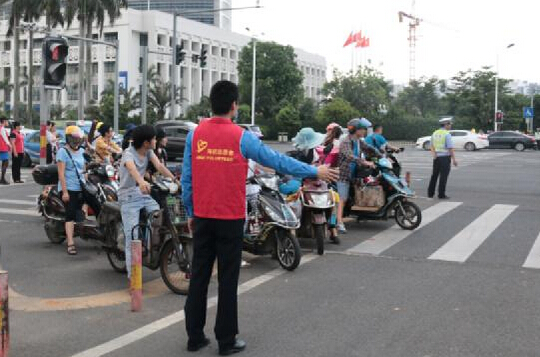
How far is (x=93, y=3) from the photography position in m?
49.9

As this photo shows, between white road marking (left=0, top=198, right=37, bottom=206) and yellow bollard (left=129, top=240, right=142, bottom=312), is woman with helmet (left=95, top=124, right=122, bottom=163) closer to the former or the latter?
white road marking (left=0, top=198, right=37, bottom=206)

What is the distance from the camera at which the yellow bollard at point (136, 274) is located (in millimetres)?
6242

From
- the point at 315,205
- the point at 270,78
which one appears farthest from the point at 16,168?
the point at 270,78

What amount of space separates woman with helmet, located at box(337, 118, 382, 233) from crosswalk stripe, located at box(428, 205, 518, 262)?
5.85ft

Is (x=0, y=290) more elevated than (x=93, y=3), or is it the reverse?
(x=93, y=3)

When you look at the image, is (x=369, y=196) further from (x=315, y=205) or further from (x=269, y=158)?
(x=269, y=158)

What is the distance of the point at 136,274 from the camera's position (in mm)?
6266

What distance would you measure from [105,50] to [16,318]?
235ft

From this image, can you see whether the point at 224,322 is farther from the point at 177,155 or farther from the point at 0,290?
the point at 177,155

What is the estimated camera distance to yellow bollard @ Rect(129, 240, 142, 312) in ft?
20.5

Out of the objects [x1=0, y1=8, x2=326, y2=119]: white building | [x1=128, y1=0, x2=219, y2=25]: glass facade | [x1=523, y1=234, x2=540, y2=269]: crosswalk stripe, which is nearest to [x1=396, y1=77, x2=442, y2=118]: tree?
[x1=0, y1=8, x2=326, y2=119]: white building

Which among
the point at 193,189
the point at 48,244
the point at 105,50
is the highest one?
the point at 105,50

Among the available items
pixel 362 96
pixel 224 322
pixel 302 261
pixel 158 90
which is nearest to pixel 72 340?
pixel 224 322

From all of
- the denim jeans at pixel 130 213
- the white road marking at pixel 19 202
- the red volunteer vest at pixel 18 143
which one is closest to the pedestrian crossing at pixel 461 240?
the denim jeans at pixel 130 213
